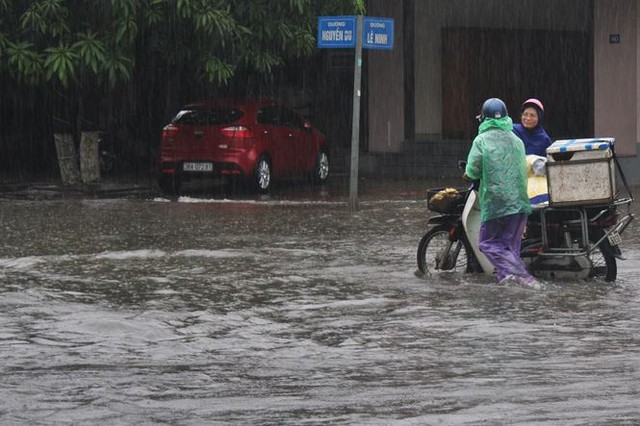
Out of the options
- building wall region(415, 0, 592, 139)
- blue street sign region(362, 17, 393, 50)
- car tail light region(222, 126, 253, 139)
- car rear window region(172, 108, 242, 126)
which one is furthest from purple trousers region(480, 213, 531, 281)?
building wall region(415, 0, 592, 139)

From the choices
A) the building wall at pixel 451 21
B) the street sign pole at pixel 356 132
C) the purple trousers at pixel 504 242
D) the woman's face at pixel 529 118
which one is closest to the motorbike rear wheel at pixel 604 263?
the purple trousers at pixel 504 242

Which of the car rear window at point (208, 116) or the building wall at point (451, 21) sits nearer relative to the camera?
the car rear window at point (208, 116)

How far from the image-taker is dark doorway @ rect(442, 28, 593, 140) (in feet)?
98.5

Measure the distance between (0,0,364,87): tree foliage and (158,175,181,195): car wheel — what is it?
70.2 inches

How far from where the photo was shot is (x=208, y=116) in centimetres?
2284

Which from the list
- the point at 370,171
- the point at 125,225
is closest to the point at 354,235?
the point at 125,225

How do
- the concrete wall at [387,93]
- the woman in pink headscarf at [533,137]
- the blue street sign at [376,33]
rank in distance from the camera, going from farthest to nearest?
the concrete wall at [387,93], the blue street sign at [376,33], the woman in pink headscarf at [533,137]

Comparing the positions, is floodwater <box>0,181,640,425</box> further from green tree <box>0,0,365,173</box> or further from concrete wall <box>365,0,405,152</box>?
concrete wall <box>365,0,405,152</box>

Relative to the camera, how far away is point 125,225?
17.3 metres

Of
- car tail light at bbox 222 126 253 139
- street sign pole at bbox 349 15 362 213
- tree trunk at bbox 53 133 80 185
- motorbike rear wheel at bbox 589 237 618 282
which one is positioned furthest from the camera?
tree trunk at bbox 53 133 80 185

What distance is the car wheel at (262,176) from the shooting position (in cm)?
2295

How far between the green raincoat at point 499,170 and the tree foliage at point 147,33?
32.8 ft

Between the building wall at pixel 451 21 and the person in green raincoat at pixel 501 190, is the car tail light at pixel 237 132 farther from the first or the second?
the person in green raincoat at pixel 501 190

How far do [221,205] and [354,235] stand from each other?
4.71 meters
